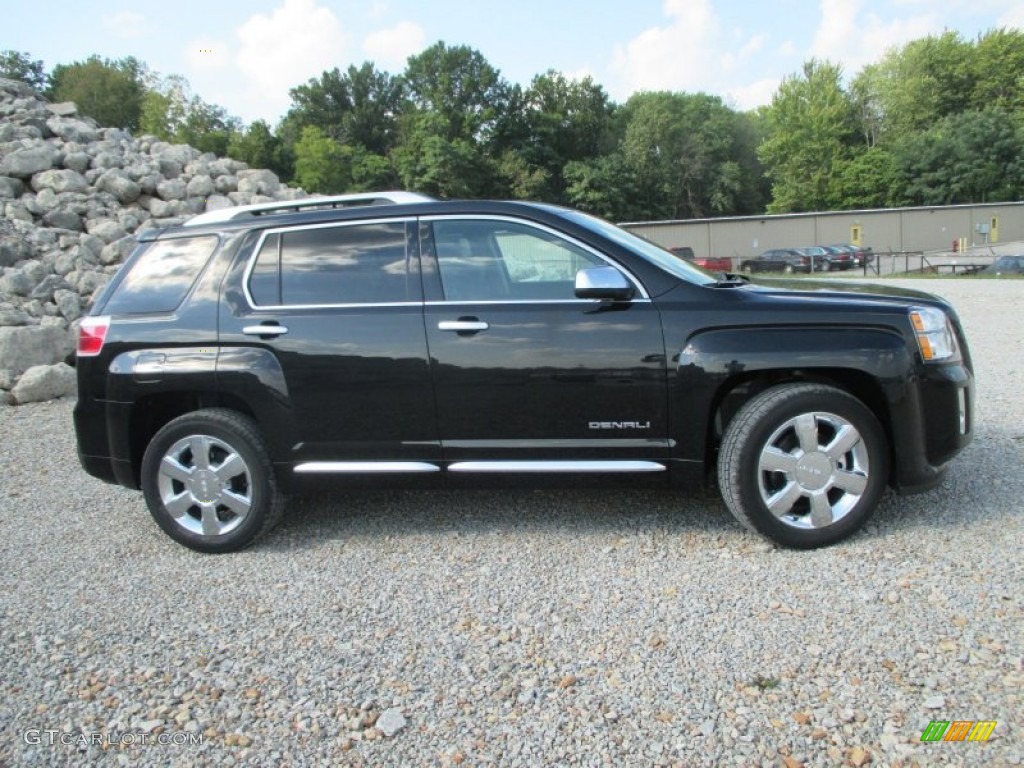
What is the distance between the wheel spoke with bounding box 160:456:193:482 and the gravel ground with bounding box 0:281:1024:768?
45 cm

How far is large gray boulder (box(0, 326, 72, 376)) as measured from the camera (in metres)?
9.52

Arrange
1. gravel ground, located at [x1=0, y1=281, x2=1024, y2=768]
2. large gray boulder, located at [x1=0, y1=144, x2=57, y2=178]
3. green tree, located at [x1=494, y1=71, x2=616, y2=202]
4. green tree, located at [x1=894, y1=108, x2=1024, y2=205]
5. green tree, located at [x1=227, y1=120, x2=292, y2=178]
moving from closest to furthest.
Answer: gravel ground, located at [x1=0, y1=281, x2=1024, y2=768] < large gray boulder, located at [x1=0, y1=144, x2=57, y2=178] < green tree, located at [x1=227, y1=120, x2=292, y2=178] < green tree, located at [x1=894, y1=108, x2=1024, y2=205] < green tree, located at [x1=494, y1=71, x2=616, y2=202]

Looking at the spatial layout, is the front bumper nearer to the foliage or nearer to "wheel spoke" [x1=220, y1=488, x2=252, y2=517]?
"wheel spoke" [x1=220, y1=488, x2=252, y2=517]

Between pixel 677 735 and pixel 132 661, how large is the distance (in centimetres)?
215

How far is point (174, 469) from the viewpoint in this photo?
436 cm

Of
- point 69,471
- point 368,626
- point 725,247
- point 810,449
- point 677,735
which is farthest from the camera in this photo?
point 725,247

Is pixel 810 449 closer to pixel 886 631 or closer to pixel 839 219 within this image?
pixel 886 631

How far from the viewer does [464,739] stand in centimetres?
268

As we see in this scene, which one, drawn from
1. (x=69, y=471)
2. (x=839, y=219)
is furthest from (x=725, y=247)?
(x=69, y=471)

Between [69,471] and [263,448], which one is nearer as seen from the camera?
[263,448]

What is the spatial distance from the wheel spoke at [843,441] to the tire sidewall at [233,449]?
2822 millimetres

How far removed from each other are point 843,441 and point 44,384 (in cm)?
861

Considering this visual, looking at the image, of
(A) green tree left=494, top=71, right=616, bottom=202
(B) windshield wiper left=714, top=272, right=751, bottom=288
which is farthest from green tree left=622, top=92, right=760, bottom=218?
Result: (B) windshield wiper left=714, top=272, right=751, bottom=288

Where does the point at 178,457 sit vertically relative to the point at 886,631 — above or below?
above
